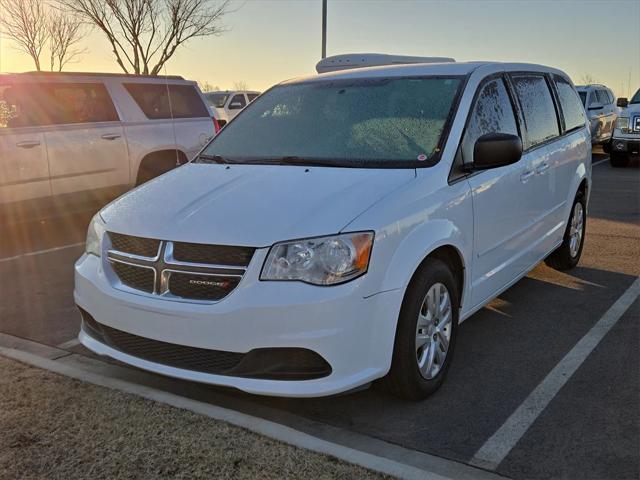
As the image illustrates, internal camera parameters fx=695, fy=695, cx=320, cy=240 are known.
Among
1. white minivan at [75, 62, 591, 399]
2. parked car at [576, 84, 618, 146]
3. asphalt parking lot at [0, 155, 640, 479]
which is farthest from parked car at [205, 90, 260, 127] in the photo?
white minivan at [75, 62, 591, 399]

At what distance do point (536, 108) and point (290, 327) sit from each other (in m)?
3.15

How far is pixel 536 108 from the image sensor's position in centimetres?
527

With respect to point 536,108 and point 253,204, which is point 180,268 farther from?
point 536,108

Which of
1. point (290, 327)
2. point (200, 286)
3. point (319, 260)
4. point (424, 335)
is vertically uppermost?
point (319, 260)

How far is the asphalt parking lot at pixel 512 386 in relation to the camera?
125 inches

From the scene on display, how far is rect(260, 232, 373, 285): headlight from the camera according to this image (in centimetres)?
312

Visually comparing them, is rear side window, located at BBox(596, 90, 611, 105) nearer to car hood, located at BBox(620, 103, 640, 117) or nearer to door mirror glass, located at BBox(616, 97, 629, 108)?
door mirror glass, located at BBox(616, 97, 629, 108)

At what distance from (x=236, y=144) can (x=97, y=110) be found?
4.42 meters

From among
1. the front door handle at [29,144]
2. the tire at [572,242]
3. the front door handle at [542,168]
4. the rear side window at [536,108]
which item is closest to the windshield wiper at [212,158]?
the rear side window at [536,108]

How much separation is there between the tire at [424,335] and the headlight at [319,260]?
0.39 meters

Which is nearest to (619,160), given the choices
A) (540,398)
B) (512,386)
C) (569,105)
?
(569,105)

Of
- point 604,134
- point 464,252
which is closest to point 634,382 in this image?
point 464,252

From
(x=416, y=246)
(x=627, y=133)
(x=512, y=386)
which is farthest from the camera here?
(x=627, y=133)

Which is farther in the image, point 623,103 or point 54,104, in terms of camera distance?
point 623,103
